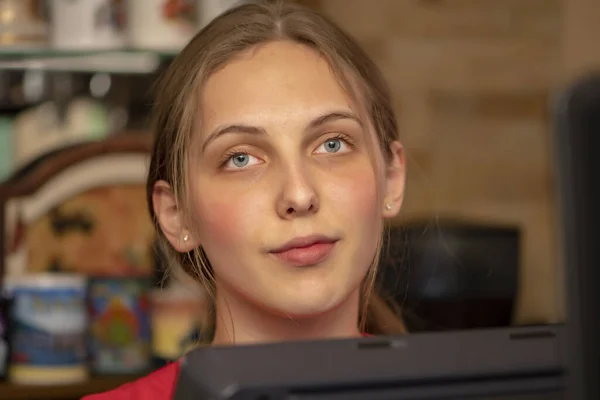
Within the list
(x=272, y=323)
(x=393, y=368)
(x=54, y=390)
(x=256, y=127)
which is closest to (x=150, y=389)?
(x=272, y=323)

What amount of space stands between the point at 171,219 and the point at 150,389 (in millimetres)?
166

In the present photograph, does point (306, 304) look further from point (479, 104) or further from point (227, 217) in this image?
point (479, 104)

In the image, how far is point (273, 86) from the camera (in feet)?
2.77

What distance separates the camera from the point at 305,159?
2.68ft

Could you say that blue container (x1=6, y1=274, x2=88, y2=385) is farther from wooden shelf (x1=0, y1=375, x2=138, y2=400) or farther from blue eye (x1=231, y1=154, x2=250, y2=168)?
blue eye (x1=231, y1=154, x2=250, y2=168)

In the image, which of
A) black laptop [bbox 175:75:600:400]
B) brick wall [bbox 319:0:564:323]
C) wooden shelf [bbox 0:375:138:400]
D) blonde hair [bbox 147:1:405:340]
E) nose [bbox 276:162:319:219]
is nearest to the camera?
black laptop [bbox 175:75:600:400]

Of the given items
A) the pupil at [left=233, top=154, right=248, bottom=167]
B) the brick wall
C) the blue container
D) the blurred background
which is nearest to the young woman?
the pupil at [left=233, top=154, right=248, bottom=167]

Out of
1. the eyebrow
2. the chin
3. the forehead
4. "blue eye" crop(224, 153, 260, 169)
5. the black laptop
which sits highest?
the forehead

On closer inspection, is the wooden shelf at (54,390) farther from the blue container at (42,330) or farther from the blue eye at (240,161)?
the blue eye at (240,161)

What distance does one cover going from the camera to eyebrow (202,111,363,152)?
0.83 m

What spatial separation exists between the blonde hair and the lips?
4.8 inches

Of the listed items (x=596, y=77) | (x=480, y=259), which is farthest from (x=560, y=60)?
(x=596, y=77)

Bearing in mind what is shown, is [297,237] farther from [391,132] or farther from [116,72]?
[116,72]

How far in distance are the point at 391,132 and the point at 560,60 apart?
1280mm
